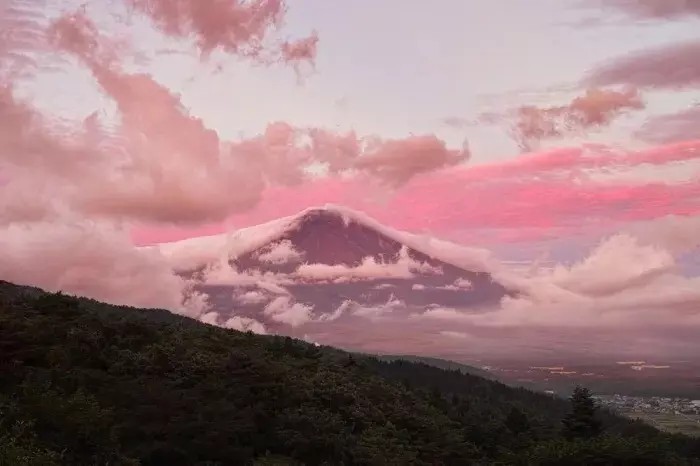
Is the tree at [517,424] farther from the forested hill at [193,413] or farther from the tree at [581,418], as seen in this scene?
the tree at [581,418]

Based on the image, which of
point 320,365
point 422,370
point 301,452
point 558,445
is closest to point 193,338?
point 320,365

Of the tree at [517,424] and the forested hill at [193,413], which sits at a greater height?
the forested hill at [193,413]

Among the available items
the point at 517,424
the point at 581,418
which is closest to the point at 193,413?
the point at 581,418

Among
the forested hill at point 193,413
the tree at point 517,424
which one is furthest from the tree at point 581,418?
the tree at point 517,424

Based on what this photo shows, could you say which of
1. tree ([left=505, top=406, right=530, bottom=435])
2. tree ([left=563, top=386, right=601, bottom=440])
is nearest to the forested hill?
tree ([left=505, top=406, right=530, bottom=435])

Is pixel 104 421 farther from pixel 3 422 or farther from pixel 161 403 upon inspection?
pixel 161 403

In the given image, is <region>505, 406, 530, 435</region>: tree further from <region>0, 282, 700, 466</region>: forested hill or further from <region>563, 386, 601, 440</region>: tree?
<region>563, 386, 601, 440</region>: tree

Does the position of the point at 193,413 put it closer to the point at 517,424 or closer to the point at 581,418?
the point at 581,418
